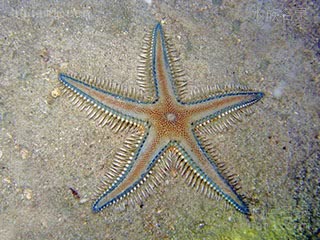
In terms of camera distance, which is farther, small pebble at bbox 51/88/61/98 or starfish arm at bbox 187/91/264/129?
small pebble at bbox 51/88/61/98

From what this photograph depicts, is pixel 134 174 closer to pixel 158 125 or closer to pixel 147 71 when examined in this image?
pixel 158 125

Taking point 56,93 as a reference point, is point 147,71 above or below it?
above

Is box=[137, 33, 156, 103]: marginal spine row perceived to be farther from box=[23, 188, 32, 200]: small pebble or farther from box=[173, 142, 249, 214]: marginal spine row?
box=[23, 188, 32, 200]: small pebble

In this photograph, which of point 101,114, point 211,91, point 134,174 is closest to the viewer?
point 134,174

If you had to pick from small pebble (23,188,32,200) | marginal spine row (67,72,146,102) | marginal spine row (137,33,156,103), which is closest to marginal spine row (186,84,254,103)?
marginal spine row (137,33,156,103)

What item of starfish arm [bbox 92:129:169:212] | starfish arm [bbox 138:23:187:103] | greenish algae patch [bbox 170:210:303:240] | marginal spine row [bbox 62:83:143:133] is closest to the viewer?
starfish arm [bbox 92:129:169:212]

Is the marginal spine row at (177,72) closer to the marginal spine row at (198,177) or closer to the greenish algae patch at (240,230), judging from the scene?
the marginal spine row at (198,177)

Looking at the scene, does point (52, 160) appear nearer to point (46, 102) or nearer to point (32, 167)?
point (32, 167)

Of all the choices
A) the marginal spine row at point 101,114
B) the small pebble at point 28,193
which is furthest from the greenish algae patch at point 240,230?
the small pebble at point 28,193

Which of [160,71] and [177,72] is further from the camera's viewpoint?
[177,72]

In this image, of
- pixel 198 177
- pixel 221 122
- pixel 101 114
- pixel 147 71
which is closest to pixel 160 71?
pixel 147 71
